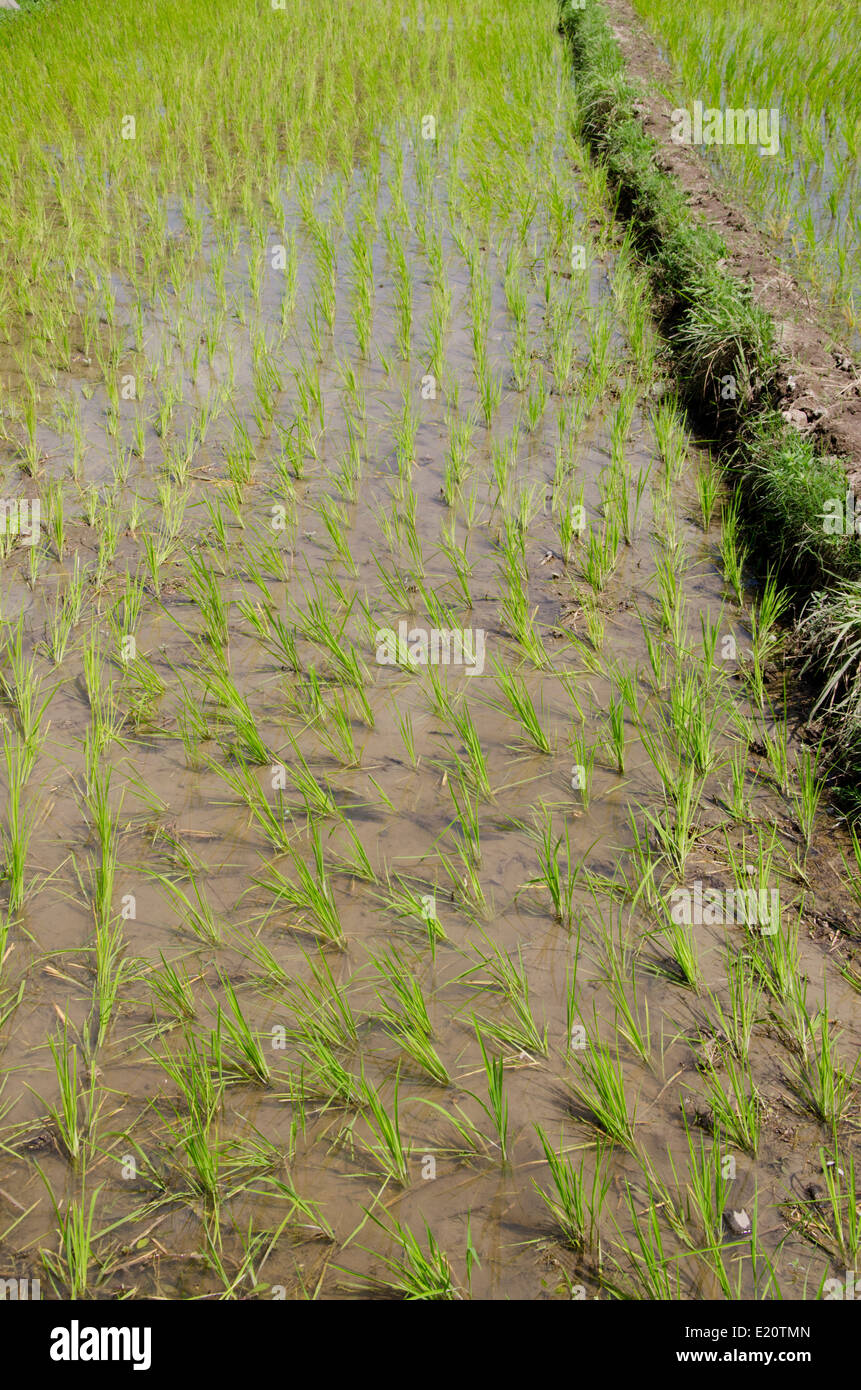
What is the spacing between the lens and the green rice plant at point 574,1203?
4.47 ft

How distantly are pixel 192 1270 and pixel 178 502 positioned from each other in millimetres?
2279

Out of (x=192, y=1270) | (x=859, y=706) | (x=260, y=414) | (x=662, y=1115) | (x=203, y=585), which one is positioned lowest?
(x=192, y=1270)

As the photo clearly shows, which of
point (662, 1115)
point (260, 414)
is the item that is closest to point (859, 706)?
point (662, 1115)

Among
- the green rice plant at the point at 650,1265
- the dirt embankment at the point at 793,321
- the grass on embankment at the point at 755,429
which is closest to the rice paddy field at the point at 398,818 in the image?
the green rice plant at the point at 650,1265

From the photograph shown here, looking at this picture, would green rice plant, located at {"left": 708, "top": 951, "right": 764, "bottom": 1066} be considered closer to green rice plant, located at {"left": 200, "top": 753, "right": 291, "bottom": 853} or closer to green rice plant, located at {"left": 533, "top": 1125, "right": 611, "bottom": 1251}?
green rice plant, located at {"left": 533, "top": 1125, "right": 611, "bottom": 1251}

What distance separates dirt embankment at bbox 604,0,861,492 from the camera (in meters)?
2.98

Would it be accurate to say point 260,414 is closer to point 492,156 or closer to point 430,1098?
point 430,1098

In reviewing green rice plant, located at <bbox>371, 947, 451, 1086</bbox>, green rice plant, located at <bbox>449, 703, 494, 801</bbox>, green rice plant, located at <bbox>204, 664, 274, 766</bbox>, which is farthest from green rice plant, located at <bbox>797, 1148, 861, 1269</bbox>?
green rice plant, located at <bbox>204, 664, 274, 766</bbox>

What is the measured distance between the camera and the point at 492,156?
5.60 meters

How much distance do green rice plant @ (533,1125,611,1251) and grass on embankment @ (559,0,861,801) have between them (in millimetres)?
1128

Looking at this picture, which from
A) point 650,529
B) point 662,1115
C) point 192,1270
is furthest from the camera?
point 650,529

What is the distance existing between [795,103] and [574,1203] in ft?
20.0

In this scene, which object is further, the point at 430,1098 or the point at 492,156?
the point at 492,156

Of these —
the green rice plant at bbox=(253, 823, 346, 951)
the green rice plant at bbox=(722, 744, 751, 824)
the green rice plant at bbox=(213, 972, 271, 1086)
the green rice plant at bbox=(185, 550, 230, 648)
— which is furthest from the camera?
the green rice plant at bbox=(185, 550, 230, 648)
